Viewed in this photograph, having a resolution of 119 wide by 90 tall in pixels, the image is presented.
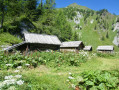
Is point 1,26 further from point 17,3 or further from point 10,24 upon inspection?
point 17,3

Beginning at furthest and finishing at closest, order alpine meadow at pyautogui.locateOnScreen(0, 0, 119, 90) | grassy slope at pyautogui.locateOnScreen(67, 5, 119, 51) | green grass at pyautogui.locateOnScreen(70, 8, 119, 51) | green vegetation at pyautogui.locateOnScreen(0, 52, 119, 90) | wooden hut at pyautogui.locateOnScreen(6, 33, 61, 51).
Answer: grassy slope at pyautogui.locateOnScreen(67, 5, 119, 51) < green grass at pyautogui.locateOnScreen(70, 8, 119, 51) < wooden hut at pyautogui.locateOnScreen(6, 33, 61, 51) < alpine meadow at pyautogui.locateOnScreen(0, 0, 119, 90) < green vegetation at pyautogui.locateOnScreen(0, 52, 119, 90)

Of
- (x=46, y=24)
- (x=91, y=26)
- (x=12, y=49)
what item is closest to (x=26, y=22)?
(x=46, y=24)

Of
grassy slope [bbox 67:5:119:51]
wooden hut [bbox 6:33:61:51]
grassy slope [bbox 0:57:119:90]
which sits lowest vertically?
grassy slope [bbox 0:57:119:90]

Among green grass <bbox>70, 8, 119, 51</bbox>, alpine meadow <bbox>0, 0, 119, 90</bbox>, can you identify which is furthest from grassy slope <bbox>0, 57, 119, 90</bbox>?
green grass <bbox>70, 8, 119, 51</bbox>

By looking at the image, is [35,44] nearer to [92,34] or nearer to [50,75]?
[50,75]

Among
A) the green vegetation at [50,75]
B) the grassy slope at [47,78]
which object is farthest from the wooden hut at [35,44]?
the grassy slope at [47,78]

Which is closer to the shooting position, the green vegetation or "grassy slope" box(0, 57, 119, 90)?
the green vegetation

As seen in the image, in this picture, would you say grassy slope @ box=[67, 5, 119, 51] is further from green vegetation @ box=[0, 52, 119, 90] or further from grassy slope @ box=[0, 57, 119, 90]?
grassy slope @ box=[0, 57, 119, 90]

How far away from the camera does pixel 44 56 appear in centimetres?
1038

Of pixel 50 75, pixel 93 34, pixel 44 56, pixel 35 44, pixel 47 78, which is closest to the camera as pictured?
pixel 47 78

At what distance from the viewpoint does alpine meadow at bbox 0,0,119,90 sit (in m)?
4.43

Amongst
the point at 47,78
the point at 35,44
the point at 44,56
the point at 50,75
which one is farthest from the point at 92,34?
the point at 47,78

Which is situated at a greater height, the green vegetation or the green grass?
the green grass

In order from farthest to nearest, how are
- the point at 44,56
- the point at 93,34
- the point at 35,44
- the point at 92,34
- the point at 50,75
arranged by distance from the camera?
the point at 93,34, the point at 92,34, the point at 35,44, the point at 44,56, the point at 50,75
